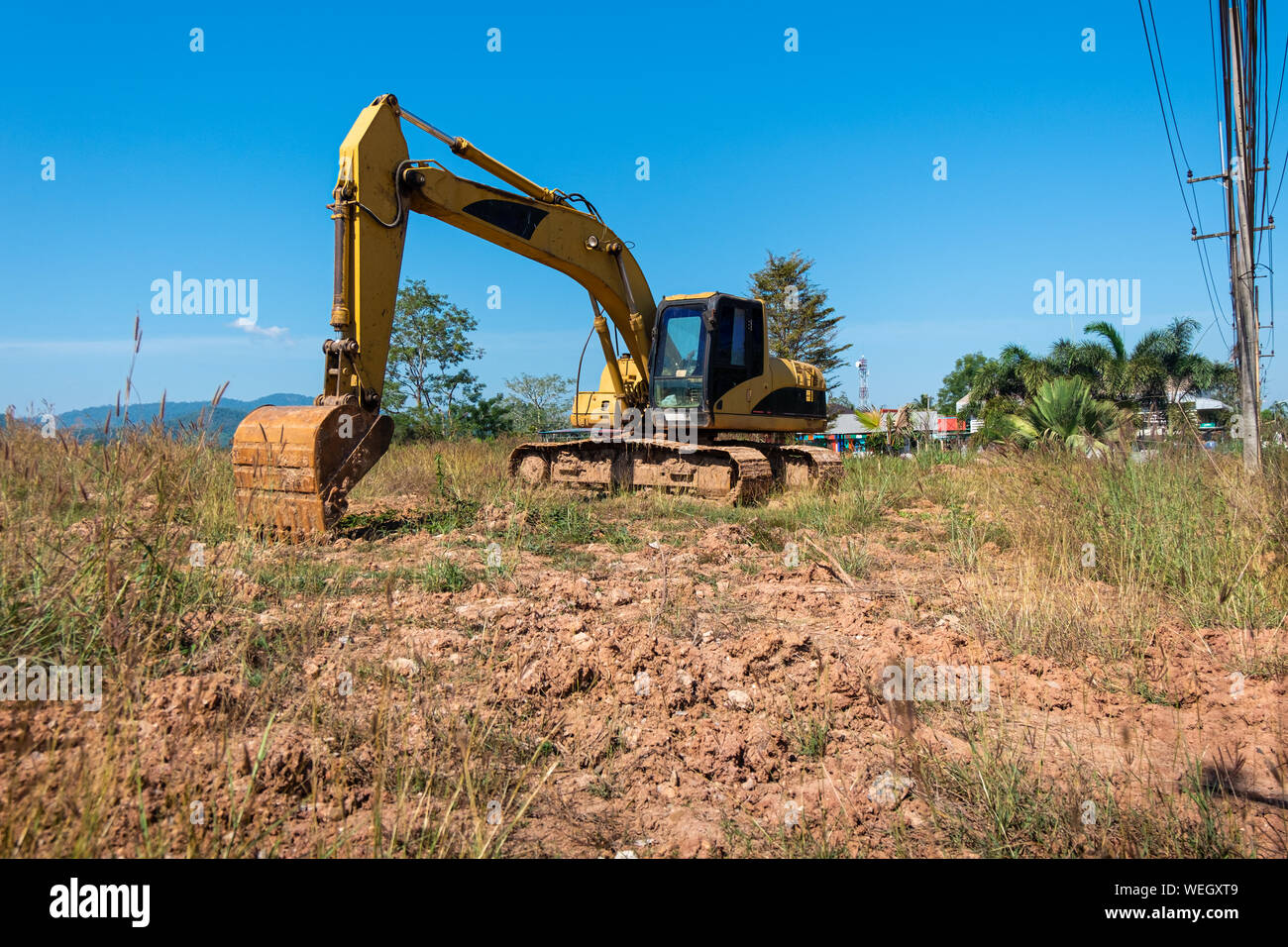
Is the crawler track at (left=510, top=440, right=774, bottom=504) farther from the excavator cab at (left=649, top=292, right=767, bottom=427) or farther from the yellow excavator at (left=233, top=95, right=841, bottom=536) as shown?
the excavator cab at (left=649, top=292, right=767, bottom=427)

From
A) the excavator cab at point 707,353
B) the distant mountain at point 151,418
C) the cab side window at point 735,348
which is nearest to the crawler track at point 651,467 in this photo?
the excavator cab at point 707,353

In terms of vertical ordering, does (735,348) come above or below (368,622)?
above

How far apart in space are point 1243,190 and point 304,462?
9388 millimetres

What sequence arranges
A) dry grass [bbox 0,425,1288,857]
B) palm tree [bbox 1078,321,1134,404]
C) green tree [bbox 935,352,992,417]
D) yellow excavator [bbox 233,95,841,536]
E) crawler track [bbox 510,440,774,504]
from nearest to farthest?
dry grass [bbox 0,425,1288,857] → yellow excavator [bbox 233,95,841,536] → crawler track [bbox 510,440,774,504] → palm tree [bbox 1078,321,1134,404] → green tree [bbox 935,352,992,417]

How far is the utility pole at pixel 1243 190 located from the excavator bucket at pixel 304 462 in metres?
8.28

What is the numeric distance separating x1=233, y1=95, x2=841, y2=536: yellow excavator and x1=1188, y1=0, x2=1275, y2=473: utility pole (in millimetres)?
4394

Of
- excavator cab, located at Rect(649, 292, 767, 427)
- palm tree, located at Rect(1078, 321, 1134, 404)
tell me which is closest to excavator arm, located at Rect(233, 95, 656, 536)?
excavator cab, located at Rect(649, 292, 767, 427)

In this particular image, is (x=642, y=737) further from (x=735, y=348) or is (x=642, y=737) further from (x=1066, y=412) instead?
(x=1066, y=412)

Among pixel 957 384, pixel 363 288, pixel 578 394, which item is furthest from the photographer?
pixel 957 384

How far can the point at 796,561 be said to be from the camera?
5.87 meters

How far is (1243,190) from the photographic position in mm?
7113

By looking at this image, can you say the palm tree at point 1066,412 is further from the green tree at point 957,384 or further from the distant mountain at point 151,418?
the green tree at point 957,384

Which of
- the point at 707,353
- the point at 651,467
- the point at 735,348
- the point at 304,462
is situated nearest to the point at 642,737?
the point at 304,462

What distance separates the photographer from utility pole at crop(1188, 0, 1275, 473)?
691 centimetres
